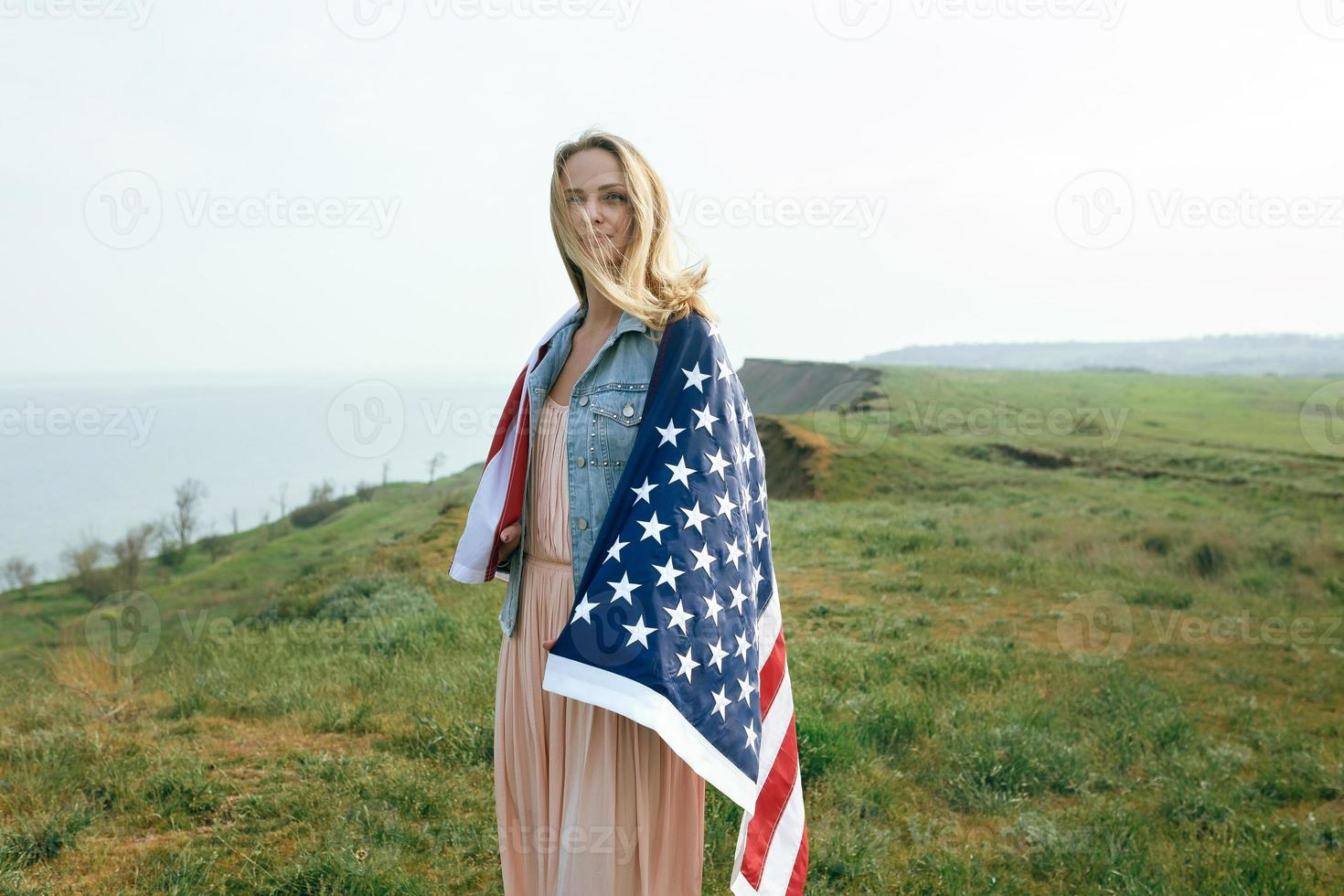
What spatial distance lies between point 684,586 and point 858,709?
3.28 metres

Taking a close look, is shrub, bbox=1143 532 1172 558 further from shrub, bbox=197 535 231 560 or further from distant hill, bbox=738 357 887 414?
shrub, bbox=197 535 231 560

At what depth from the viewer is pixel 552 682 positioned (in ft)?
7.45

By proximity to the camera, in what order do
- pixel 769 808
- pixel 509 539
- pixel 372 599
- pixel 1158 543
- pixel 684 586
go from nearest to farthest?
pixel 684 586 → pixel 509 539 → pixel 769 808 → pixel 372 599 → pixel 1158 543

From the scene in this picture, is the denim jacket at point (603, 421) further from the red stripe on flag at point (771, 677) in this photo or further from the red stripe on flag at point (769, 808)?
the red stripe on flag at point (769, 808)

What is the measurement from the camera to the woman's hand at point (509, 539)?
2.59 metres

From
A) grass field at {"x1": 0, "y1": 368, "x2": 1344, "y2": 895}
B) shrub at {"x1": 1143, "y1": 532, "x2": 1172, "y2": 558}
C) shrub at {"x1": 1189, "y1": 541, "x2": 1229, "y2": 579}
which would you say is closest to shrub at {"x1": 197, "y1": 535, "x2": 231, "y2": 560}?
grass field at {"x1": 0, "y1": 368, "x2": 1344, "y2": 895}

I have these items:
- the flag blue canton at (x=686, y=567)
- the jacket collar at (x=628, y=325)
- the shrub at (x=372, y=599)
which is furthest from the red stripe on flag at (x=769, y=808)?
the shrub at (x=372, y=599)

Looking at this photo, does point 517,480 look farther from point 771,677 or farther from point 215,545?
point 215,545

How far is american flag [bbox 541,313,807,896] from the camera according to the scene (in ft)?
7.39

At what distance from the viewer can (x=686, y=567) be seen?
7.59ft

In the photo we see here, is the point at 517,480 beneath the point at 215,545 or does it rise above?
above

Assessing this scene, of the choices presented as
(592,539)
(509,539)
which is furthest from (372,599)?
(592,539)

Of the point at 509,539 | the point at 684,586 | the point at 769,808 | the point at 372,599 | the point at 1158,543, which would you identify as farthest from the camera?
the point at 1158,543

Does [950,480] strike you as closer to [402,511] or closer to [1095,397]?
[1095,397]
